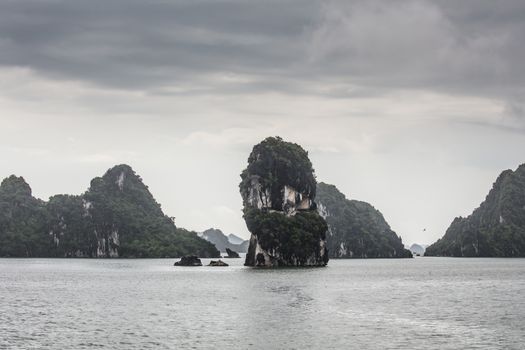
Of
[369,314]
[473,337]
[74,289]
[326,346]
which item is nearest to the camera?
[326,346]

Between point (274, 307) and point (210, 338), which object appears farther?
point (274, 307)

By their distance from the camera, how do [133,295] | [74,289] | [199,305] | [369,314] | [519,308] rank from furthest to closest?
1. [74,289]
2. [133,295]
3. [199,305]
4. [519,308]
5. [369,314]

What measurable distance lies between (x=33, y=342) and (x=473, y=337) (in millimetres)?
34763

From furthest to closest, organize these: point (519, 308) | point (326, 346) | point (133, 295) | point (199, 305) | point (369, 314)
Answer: point (133, 295) < point (199, 305) < point (519, 308) < point (369, 314) < point (326, 346)

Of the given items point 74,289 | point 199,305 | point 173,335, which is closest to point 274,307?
point 199,305

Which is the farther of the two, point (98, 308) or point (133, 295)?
point (133, 295)

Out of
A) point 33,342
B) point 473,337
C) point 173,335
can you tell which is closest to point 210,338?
point 173,335

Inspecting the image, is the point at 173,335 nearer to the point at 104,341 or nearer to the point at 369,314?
the point at 104,341

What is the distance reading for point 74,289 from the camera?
11550 centimetres

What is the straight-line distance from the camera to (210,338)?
190 feet

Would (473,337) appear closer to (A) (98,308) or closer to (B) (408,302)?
(B) (408,302)

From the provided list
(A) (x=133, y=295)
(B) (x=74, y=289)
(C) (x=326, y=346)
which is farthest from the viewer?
(B) (x=74, y=289)

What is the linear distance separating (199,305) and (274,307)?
9777 millimetres

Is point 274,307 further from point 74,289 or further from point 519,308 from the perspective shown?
point 74,289
